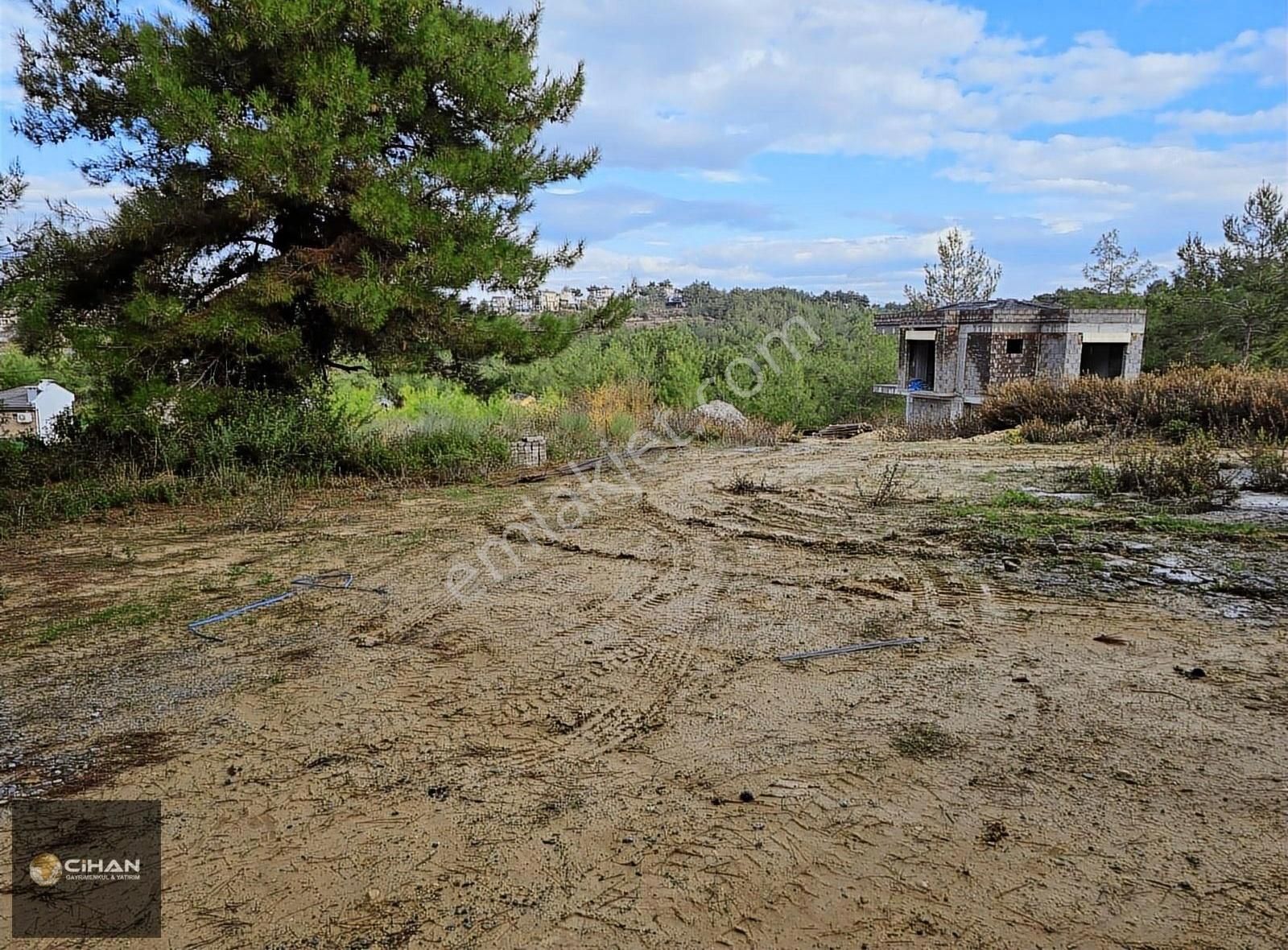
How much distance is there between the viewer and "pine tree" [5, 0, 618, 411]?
23.4ft

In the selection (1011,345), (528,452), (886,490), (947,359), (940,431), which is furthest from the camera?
(947,359)

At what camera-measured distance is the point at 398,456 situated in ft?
28.2

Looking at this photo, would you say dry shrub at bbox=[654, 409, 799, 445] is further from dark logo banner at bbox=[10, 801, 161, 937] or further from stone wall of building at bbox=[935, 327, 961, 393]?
stone wall of building at bbox=[935, 327, 961, 393]

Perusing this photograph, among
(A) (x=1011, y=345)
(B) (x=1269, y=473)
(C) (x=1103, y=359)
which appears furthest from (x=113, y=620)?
(C) (x=1103, y=359)

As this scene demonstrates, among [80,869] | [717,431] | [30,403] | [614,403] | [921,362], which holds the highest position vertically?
[921,362]

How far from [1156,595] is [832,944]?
317 cm

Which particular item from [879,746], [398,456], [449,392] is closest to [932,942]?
[879,746]

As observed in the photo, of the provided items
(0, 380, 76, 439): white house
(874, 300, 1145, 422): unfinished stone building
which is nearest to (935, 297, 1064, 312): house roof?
(874, 300, 1145, 422): unfinished stone building

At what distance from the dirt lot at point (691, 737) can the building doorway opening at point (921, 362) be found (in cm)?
2288

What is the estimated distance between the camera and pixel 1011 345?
23.5 metres

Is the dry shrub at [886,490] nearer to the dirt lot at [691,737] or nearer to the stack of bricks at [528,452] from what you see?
the dirt lot at [691,737]

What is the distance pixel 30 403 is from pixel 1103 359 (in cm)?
3524

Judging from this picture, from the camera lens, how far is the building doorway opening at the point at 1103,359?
949 inches

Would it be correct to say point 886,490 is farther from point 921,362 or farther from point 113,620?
point 921,362
